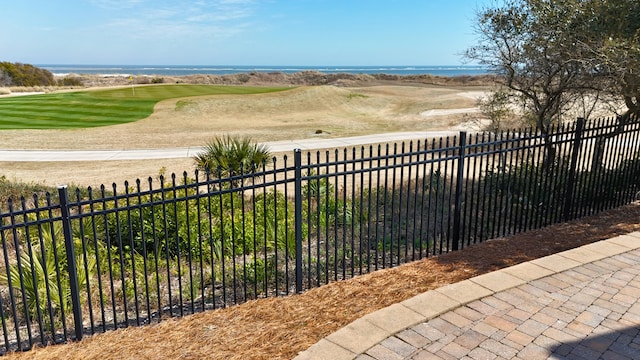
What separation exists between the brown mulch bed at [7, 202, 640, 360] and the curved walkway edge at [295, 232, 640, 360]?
0.38m

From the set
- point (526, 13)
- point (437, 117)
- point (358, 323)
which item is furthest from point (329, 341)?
point (437, 117)

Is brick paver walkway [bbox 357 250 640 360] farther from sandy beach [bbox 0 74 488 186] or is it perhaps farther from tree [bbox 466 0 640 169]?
sandy beach [bbox 0 74 488 186]

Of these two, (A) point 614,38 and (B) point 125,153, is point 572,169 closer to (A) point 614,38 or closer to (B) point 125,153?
(A) point 614,38

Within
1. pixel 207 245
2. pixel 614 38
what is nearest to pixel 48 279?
pixel 207 245

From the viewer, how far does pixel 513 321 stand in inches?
173

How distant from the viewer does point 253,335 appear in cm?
438

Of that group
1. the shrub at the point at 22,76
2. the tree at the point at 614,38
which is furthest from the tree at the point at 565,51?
the shrub at the point at 22,76

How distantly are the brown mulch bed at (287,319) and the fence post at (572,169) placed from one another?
1173 mm

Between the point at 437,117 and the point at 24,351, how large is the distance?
91.9 ft

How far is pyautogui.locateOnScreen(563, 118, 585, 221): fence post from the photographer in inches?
287

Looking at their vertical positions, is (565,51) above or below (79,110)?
above

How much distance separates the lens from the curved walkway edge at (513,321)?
393cm

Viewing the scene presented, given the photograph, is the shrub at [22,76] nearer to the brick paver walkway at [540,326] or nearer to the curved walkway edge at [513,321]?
the curved walkway edge at [513,321]

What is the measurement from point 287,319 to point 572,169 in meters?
5.39
